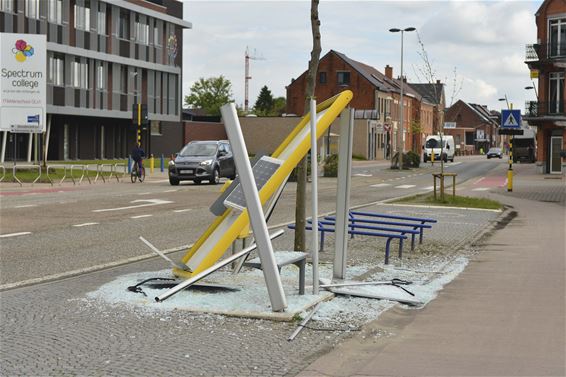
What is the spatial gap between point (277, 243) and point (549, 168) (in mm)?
41741

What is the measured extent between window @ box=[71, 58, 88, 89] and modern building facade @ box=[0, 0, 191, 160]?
6cm

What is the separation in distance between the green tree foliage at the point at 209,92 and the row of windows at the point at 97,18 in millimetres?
53963

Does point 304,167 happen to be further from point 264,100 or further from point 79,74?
point 264,100

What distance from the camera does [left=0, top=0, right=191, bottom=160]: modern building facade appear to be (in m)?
49.1

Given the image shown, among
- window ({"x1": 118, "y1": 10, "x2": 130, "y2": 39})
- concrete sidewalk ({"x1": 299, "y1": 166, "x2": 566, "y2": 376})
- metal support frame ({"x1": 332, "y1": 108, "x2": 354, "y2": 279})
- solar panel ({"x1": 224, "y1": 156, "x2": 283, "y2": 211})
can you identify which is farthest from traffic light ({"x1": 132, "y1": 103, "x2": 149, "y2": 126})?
solar panel ({"x1": 224, "y1": 156, "x2": 283, "y2": 211})

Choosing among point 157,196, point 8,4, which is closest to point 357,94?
point 8,4

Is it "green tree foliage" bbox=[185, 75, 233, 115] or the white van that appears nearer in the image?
the white van

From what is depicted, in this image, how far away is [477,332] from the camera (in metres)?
7.16

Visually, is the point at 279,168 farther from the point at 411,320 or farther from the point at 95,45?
the point at 95,45

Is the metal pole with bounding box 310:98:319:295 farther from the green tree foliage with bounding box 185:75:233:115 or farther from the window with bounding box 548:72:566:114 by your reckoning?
the green tree foliage with bounding box 185:75:233:115

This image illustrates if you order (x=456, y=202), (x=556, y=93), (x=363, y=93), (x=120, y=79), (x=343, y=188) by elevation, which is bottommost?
(x=456, y=202)

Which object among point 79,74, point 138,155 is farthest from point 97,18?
point 138,155

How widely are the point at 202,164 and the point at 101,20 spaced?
942 inches

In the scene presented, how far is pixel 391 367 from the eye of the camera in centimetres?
600
